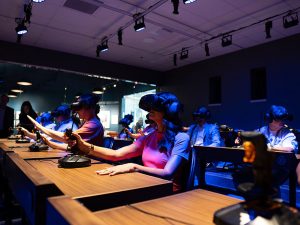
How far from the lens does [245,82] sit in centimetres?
718

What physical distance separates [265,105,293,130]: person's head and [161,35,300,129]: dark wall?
260 centimetres

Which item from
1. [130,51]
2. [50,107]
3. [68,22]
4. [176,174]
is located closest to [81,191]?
[176,174]

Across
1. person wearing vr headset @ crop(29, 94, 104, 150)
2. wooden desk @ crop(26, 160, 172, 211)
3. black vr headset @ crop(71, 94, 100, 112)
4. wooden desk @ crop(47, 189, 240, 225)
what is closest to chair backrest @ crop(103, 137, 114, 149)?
person wearing vr headset @ crop(29, 94, 104, 150)

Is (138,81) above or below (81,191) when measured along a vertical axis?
above

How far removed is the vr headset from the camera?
6.31ft

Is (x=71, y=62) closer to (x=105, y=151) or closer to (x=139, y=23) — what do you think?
(x=139, y=23)

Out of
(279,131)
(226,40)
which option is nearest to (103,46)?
(226,40)

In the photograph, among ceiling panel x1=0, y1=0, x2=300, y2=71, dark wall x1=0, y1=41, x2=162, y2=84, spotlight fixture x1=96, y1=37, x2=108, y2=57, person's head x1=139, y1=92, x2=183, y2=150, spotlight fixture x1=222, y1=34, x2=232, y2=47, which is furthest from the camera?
dark wall x1=0, y1=41, x2=162, y2=84

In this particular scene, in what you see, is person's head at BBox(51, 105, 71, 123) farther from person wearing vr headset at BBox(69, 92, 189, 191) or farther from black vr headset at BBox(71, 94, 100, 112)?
person wearing vr headset at BBox(69, 92, 189, 191)

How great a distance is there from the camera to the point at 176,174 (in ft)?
5.50

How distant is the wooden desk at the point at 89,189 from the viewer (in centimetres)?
100

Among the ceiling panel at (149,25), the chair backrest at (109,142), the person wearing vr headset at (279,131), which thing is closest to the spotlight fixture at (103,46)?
the ceiling panel at (149,25)

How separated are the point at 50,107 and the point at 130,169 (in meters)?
10.6

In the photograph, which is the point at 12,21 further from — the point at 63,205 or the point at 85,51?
the point at 63,205
